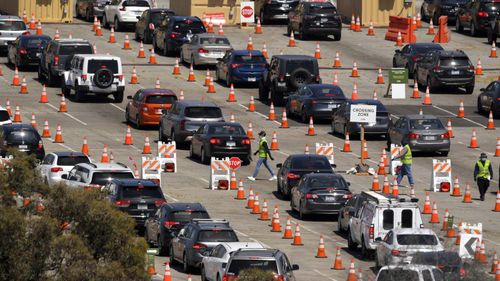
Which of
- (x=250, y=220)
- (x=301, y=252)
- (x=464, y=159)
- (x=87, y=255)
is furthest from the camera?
(x=464, y=159)

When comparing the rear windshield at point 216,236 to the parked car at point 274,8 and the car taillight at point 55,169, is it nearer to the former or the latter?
the car taillight at point 55,169

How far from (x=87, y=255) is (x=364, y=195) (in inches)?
606

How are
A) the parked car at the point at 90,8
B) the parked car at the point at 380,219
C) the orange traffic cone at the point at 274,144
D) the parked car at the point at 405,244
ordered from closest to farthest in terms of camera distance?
1. the parked car at the point at 405,244
2. the parked car at the point at 380,219
3. the orange traffic cone at the point at 274,144
4. the parked car at the point at 90,8

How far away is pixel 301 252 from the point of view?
36.3 m

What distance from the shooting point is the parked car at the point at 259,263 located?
98.1 feet

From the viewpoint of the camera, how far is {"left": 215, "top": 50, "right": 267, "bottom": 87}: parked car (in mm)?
60625

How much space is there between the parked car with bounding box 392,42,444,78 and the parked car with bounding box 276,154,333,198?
19.8 metres

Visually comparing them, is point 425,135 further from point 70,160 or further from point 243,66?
point 243,66

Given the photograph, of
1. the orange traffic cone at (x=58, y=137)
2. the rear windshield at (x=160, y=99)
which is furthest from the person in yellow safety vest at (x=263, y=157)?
Result: the rear windshield at (x=160, y=99)

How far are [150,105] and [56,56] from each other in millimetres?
7797

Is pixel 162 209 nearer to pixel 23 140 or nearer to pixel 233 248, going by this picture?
pixel 233 248

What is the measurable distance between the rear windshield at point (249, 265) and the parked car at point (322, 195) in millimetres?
9856

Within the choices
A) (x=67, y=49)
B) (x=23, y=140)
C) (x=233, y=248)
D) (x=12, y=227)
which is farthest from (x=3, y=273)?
(x=67, y=49)

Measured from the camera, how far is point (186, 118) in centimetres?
5059
